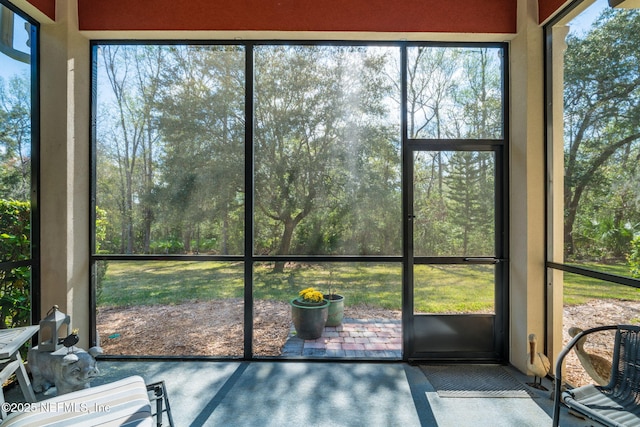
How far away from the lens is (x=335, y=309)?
307cm

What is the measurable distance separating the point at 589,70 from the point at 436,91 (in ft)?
3.71

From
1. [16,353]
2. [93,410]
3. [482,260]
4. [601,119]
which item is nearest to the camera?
[93,410]

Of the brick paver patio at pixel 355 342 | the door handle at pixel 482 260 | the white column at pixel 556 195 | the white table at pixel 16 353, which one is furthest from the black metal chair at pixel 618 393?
the white table at pixel 16 353

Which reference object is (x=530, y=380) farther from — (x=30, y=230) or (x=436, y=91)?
(x=30, y=230)

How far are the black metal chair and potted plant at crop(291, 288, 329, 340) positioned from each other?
1.80 metres

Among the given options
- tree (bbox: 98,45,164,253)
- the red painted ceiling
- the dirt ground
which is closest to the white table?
the dirt ground

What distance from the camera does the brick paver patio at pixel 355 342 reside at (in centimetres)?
302

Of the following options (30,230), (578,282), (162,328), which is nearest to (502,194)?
(578,282)

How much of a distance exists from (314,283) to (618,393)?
217 cm

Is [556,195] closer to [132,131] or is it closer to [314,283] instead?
[314,283]

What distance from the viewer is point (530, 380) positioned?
2.68 m

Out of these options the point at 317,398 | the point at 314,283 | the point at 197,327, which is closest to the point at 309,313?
the point at 314,283

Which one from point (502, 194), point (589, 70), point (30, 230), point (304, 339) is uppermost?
point (589, 70)

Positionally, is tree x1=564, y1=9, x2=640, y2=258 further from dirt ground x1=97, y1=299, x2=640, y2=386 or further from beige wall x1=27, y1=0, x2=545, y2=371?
dirt ground x1=97, y1=299, x2=640, y2=386
